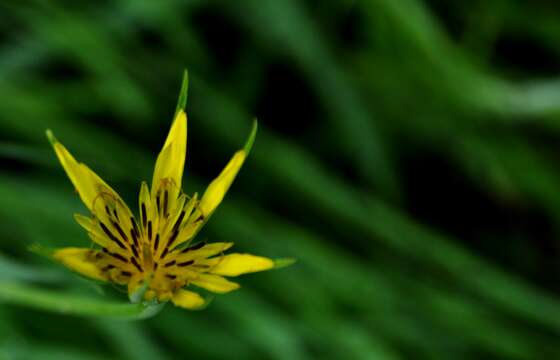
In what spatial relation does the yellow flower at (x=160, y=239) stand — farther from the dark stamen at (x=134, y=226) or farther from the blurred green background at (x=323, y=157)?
the blurred green background at (x=323, y=157)

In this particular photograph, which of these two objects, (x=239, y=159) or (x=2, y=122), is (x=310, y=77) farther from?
(x=239, y=159)

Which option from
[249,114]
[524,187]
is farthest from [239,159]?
[524,187]

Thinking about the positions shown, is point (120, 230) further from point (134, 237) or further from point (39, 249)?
point (39, 249)

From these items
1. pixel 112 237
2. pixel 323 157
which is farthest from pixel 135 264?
pixel 323 157

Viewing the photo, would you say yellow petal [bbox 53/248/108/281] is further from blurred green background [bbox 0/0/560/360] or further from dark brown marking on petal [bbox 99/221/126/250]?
blurred green background [bbox 0/0/560/360]

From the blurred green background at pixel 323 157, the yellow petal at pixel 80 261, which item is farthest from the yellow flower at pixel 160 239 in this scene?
the blurred green background at pixel 323 157
